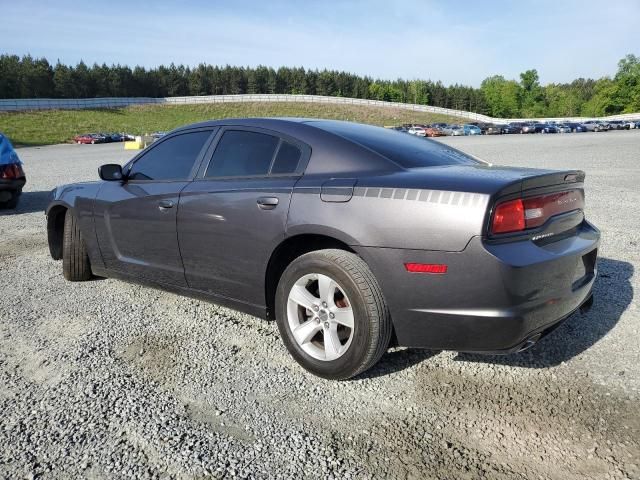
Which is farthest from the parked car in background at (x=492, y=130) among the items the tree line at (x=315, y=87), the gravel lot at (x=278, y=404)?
the tree line at (x=315, y=87)

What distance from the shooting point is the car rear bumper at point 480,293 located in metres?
2.35

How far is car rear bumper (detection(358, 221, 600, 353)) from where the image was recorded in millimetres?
2348

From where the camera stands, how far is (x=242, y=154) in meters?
3.40

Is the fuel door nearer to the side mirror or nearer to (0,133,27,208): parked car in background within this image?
the side mirror

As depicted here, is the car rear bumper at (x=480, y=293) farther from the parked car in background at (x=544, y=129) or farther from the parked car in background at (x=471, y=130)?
the parked car in background at (x=544, y=129)

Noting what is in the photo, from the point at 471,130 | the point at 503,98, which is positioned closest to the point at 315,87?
the point at 503,98

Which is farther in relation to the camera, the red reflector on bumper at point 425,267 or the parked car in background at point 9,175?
the parked car in background at point 9,175

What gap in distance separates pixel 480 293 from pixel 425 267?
0.28 metres

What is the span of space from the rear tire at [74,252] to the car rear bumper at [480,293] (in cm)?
306

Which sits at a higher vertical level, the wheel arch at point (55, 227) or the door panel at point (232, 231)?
the door panel at point (232, 231)

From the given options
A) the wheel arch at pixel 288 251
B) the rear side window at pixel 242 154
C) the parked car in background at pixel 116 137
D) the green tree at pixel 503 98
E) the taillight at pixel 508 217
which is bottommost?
the parked car in background at pixel 116 137

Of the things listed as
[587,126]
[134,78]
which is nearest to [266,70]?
[134,78]

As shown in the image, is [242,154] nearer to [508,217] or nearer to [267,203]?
[267,203]

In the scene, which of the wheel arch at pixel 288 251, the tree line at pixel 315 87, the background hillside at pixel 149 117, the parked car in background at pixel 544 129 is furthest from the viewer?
Result: the tree line at pixel 315 87
